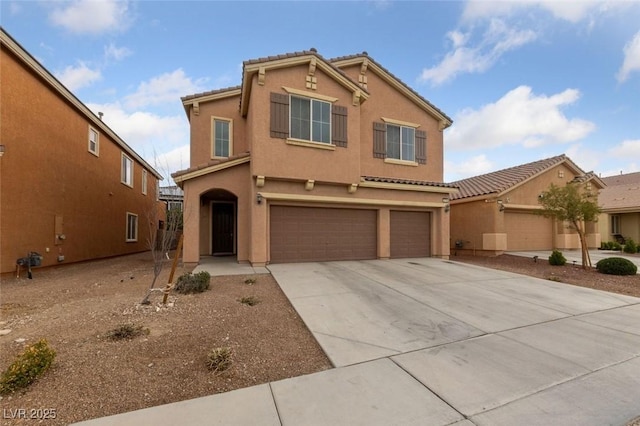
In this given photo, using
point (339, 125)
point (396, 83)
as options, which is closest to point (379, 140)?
point (339, 125)

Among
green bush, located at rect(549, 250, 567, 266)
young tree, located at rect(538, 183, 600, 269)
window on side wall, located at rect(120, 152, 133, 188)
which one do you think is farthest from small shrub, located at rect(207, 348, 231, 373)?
window on side wall, located at rect(120, 152, 133, 188)

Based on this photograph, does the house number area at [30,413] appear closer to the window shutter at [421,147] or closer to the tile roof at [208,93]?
the tile roof at [208,93]

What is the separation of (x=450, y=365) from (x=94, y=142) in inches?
675

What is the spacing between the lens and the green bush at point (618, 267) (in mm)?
9648

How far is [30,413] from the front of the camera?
2.71 meters

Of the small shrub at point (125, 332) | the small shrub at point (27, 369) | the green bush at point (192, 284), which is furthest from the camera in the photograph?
the green bush at point (192, 284)

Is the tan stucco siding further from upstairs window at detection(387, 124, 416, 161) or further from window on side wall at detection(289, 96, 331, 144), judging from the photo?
upstairs window at detection(387, 124, 416, 161)

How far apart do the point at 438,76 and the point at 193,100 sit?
42.3 feet

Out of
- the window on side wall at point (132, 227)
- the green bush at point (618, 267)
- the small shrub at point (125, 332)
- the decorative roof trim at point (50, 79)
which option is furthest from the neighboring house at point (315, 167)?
the window on side wall at point (132, 227)

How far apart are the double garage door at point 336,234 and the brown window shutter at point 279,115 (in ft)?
8.75

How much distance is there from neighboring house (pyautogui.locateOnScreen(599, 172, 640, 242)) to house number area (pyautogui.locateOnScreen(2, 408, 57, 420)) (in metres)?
29.1

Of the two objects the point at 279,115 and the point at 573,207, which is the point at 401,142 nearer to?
the point at 279,115

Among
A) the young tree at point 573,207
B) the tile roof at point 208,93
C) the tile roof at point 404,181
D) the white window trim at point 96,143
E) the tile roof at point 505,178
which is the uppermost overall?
the tile roof at point 208,93

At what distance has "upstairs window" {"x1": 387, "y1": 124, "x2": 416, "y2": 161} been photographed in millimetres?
12927
